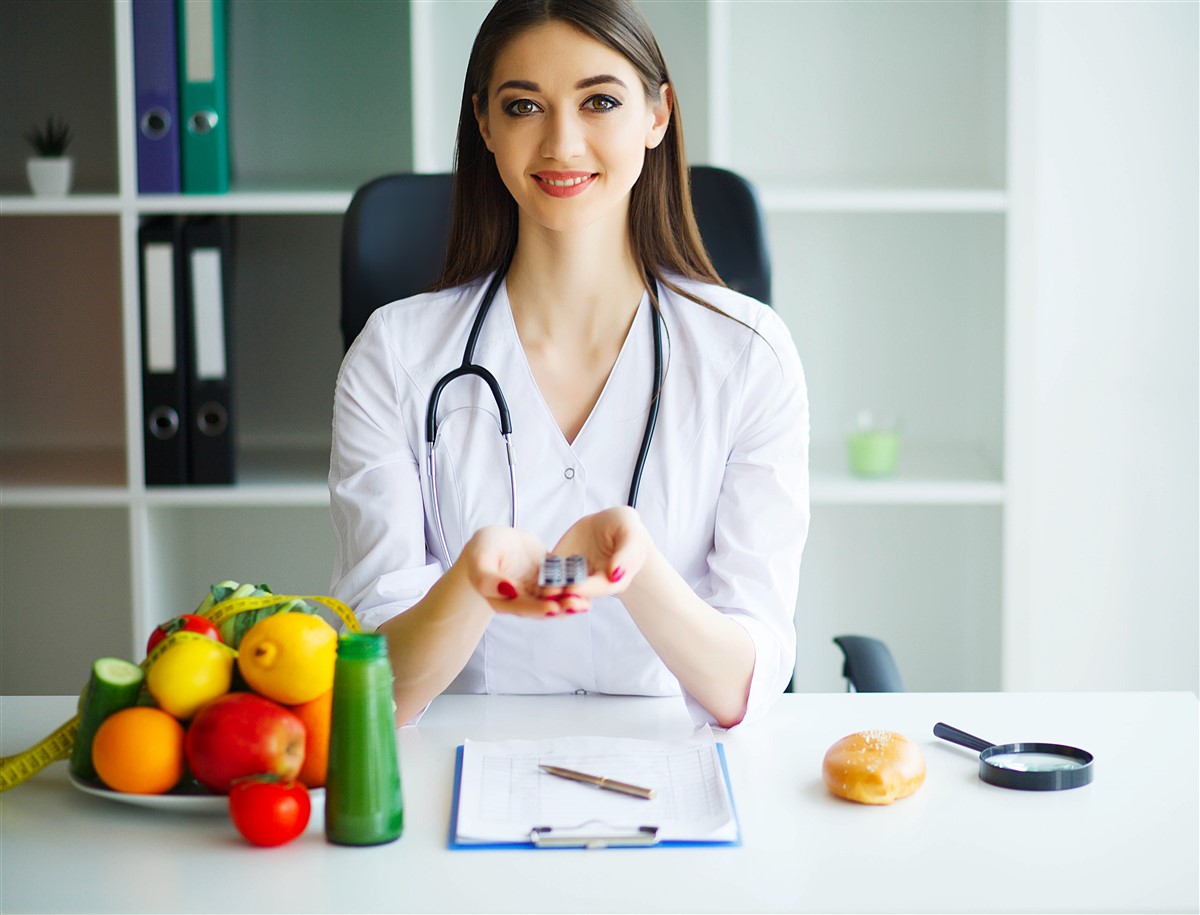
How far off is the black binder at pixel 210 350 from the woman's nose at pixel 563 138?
944 mm

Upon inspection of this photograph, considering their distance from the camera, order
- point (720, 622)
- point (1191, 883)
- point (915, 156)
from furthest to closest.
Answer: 1. point (915, 156)
2. point (720, 622)
3. point (1191, 883)

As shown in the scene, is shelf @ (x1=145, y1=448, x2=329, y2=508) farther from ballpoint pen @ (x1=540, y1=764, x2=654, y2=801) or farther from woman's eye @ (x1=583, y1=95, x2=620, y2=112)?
ballpoint pen @ (x1=540, y1=764, x2=654, y2=801)

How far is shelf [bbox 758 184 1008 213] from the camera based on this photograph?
2.20m

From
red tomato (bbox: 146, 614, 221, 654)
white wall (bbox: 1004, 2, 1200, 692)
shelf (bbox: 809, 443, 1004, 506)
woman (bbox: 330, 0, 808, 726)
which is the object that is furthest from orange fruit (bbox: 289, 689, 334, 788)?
white wall (bbox: 1004, 2, 1200, 692)

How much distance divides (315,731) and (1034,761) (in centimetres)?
60

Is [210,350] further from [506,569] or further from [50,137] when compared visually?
[506,569]

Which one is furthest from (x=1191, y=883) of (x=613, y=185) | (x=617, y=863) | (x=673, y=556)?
(x=613, y=185)

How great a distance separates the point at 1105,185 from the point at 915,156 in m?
0.35

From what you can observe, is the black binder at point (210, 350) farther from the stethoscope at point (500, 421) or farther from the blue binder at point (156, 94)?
the stethoscope at point (500, 421)

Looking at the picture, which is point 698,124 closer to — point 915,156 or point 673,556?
point 915,156

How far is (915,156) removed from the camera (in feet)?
8.18

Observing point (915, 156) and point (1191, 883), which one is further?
point (915, 156)

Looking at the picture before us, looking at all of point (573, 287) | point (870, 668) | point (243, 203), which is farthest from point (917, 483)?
point (243, 203)

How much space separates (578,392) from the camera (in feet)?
5.01
